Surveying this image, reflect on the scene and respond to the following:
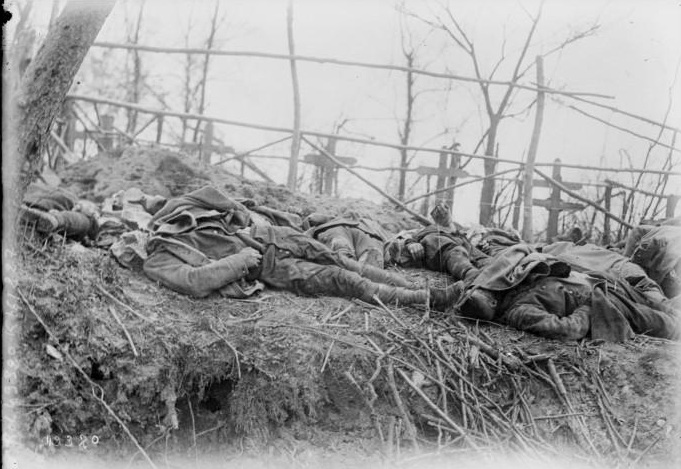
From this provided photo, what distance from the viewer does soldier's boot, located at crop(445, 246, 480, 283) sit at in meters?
5.33

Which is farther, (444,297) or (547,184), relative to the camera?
(547,184)

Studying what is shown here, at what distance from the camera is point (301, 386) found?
12.0 feet

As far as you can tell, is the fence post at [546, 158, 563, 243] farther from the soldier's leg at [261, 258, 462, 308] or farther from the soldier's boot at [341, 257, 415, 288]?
the soldier's leg at [261, 258, 462, 308]

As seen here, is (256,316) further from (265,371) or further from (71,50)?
(71,50)

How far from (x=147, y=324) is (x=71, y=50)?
5.48ft

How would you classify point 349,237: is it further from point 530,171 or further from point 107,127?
point 107,127

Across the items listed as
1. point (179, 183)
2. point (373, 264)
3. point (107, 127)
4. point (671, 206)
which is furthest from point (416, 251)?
point (107, 127)

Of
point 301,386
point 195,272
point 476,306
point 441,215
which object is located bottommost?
point 301,386

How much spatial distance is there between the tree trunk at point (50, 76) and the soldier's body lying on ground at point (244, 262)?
168cm

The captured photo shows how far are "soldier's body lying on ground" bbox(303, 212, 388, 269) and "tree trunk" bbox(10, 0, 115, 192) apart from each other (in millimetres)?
2807

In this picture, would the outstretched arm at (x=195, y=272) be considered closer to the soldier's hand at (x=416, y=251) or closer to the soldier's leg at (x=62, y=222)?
the soldier's leg at (x=62, y=222)

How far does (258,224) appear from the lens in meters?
5.25

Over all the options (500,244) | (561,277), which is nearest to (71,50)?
(561,277)

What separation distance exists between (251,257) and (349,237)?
131 centimetres
